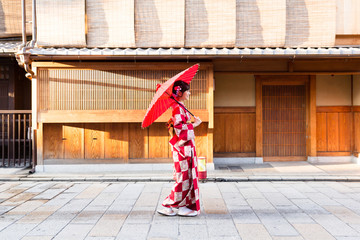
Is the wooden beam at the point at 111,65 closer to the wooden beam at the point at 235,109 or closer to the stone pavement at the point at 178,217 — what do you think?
the wooden beam at the point at 235,109

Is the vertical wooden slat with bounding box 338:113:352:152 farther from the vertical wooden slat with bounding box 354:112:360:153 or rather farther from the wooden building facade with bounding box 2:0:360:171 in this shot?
the wooden building facade with bounding box 2:0:360:171

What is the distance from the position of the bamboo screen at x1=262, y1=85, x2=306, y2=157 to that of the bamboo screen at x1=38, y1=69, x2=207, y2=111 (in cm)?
310

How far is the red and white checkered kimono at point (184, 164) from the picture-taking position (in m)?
5.72

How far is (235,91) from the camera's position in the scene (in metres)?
11.9

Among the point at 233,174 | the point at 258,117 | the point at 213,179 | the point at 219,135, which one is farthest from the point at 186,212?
the point at 258,117

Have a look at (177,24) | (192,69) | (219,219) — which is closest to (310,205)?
(219,219)

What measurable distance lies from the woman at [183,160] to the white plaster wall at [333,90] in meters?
7.97

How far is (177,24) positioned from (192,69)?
16.0ft

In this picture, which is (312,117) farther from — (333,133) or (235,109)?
(235,109)

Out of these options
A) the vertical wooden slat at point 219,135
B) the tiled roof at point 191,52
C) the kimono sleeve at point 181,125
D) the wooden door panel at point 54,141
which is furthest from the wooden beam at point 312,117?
the wooden door panel at point 54,141

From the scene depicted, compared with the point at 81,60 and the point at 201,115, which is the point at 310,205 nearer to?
the point at 201,115

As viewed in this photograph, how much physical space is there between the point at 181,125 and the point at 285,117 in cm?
742

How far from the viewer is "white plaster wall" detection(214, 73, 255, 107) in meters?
11.9

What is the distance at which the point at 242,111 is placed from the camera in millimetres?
11852
